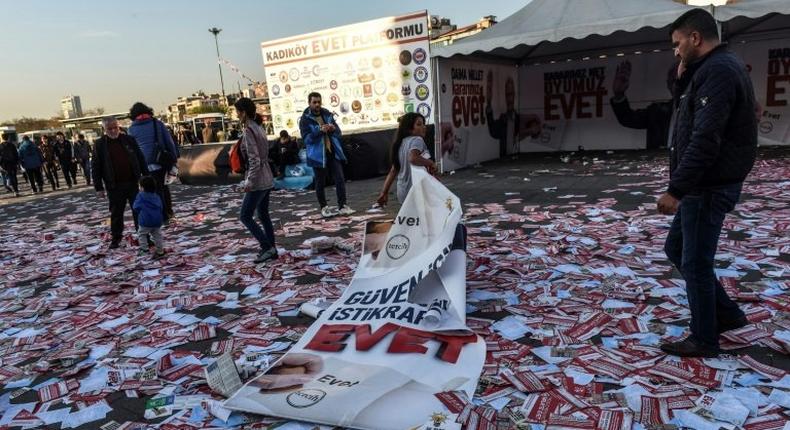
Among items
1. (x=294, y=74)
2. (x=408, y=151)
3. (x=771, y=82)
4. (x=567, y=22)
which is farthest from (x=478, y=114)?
(x=408, y=151)

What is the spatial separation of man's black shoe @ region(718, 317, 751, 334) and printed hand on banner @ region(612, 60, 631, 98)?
13.3 m

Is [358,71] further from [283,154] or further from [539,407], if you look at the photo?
[539,407]

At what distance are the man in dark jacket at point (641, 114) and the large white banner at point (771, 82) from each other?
1955 mm

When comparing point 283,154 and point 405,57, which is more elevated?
point 405,57

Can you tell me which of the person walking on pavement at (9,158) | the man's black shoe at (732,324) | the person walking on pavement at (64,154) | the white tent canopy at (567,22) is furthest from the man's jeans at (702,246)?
the person walking on pavement at (64,154)

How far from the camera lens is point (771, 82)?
13.2 meters

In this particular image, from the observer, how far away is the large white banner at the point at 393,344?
8.77ft

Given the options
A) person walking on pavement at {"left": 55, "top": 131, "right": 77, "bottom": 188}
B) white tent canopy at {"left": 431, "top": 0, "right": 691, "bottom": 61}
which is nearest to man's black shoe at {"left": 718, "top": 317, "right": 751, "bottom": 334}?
white tent canopy at {"left": 431, "top": 0, "right": 691, "bottom": 61}

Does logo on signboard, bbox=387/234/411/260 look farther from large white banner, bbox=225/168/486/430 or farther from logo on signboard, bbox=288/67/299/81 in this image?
logo on signboard, bbox=288/67/299/81

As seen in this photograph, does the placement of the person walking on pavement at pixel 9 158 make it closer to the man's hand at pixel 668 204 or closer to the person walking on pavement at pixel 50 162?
the person walking on pavement at pixel 50 162

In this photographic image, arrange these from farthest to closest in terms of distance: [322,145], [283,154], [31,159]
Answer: [31,159], [283,154], [322,145]

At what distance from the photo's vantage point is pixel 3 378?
3506 millimetres

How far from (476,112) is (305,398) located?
12.2 metres

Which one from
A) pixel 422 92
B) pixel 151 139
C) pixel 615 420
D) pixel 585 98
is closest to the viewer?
pixel 615 420
